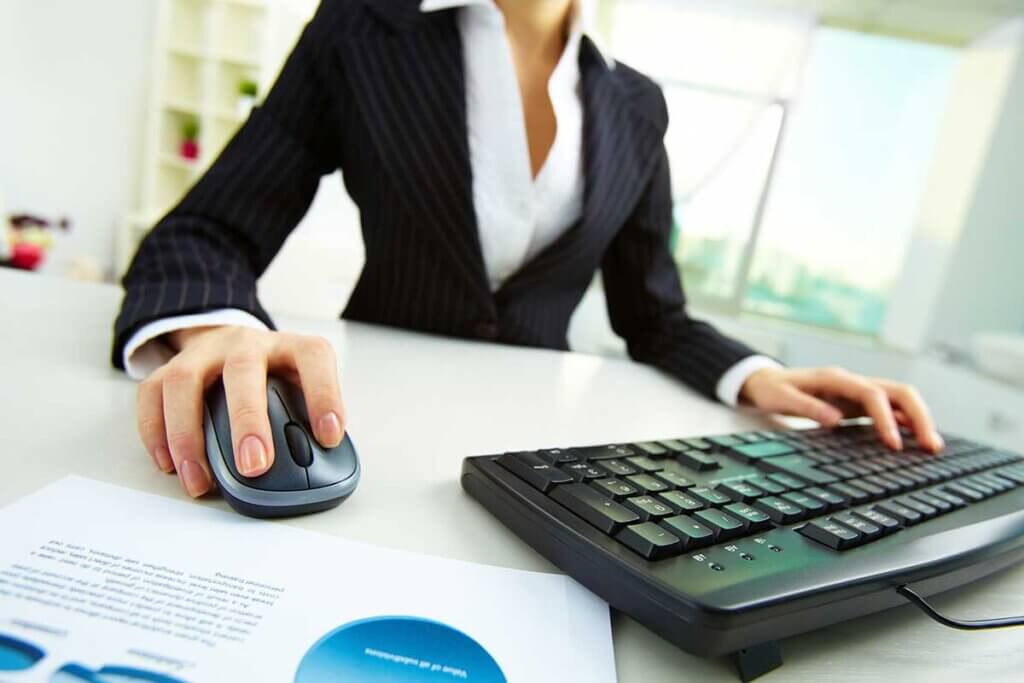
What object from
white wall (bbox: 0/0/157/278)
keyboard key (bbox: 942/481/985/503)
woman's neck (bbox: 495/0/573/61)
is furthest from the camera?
white wall (bbox: 0/0/157/278)

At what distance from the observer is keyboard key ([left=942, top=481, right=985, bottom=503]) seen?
38 cm

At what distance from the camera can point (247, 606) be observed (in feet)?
0.67

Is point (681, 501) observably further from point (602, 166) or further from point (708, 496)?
point (602, 166)

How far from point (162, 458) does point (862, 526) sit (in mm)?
327

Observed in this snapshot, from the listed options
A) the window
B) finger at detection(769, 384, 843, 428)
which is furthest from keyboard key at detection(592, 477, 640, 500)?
the window

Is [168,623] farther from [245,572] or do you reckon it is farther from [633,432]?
[633,432]

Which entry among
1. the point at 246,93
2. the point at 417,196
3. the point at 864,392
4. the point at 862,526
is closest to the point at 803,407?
the point at 864,392

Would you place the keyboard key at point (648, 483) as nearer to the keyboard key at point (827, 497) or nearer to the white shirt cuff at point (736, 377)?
the keyboard key at point (827, 497)

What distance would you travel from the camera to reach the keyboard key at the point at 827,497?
0.32m

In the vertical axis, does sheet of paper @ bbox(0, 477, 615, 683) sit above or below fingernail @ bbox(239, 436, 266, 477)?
below

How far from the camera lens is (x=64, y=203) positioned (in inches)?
105

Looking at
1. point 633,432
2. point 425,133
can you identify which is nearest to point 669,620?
point 633,432

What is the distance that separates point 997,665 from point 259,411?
322mm

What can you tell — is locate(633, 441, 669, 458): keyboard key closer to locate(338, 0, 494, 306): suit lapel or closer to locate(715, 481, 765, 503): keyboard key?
locate(715, 481, 765, 503): keyboard key
